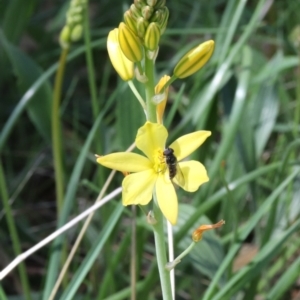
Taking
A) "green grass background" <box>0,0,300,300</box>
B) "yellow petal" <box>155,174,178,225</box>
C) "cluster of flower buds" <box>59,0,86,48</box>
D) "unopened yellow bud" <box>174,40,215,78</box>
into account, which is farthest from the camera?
"cluster of flower buds" <box>59,0,86,48</box>

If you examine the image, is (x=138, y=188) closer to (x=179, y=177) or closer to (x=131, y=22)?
(x=179, y=177)

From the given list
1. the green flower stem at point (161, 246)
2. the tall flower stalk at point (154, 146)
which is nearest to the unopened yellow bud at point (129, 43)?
the tall flower stalk at point (154, 146)

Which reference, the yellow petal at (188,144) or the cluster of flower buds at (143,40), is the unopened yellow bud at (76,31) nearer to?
the cluster of flower buds at (143,40)

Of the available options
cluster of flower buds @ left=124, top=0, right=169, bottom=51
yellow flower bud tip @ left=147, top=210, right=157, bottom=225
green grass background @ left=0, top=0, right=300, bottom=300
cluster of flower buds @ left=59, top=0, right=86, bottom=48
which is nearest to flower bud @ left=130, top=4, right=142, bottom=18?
cluster of flower buds @ left=124, top=0, right=169, bottom=51

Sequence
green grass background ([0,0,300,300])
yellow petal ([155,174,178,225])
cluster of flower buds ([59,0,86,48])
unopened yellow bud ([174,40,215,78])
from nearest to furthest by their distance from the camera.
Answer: yellow petal ([155,174,178,225]), unopened yellow bud ([174,40,215,78]), green grass background ([0,0,300,300]), cluster of flower buds ([59,0,86,48])

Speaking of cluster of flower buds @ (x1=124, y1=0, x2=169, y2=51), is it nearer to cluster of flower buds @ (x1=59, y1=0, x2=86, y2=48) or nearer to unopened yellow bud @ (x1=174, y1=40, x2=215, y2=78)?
unopened yellow bud @ (x1=174, y1=40, x2=215, y2=78)

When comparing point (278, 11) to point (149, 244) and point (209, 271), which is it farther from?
point (209, 271)
